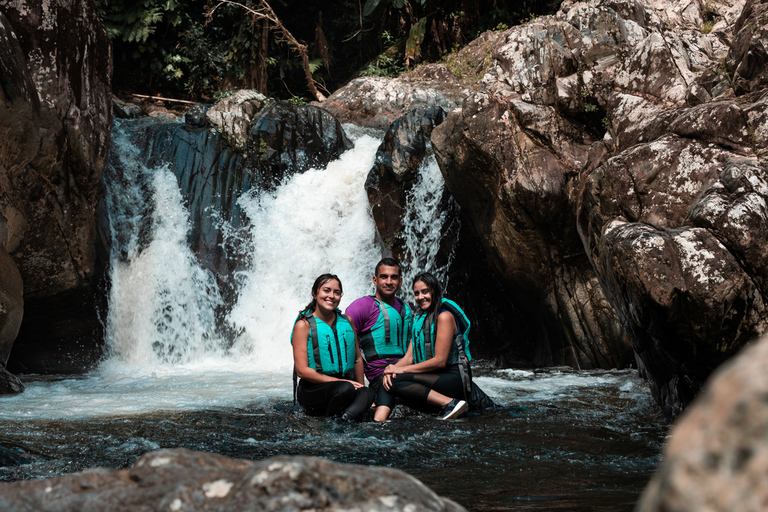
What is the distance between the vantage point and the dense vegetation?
18.2 metres

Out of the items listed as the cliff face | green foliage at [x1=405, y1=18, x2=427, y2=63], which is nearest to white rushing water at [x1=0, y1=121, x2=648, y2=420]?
the cliff face

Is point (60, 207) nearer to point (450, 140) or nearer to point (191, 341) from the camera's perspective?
point (191, 341)

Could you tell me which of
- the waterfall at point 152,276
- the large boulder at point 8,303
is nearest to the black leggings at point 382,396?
the large boulder at point 8,303

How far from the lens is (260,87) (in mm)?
19547

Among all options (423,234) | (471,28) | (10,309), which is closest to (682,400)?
(423,234)

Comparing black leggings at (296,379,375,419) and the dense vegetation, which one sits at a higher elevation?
the dense vegetation

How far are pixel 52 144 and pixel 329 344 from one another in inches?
236

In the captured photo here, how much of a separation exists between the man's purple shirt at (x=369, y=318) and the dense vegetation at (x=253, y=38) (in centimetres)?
1359

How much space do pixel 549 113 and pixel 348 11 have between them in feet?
48.8

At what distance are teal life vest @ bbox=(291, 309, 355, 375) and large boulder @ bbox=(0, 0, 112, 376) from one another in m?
5.03

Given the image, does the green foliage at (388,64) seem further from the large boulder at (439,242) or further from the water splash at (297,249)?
the large boulder at (439,242)

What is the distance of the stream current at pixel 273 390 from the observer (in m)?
3.79

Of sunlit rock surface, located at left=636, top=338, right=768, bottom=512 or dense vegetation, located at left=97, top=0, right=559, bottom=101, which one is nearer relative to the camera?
sunlit rock surface, located at left=636, top=338, right=768, bottom=512

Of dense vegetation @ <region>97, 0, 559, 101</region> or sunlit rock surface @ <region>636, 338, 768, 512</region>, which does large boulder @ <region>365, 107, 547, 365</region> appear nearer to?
dense vegetation @ <region>97, 0, 559, 101</region>
